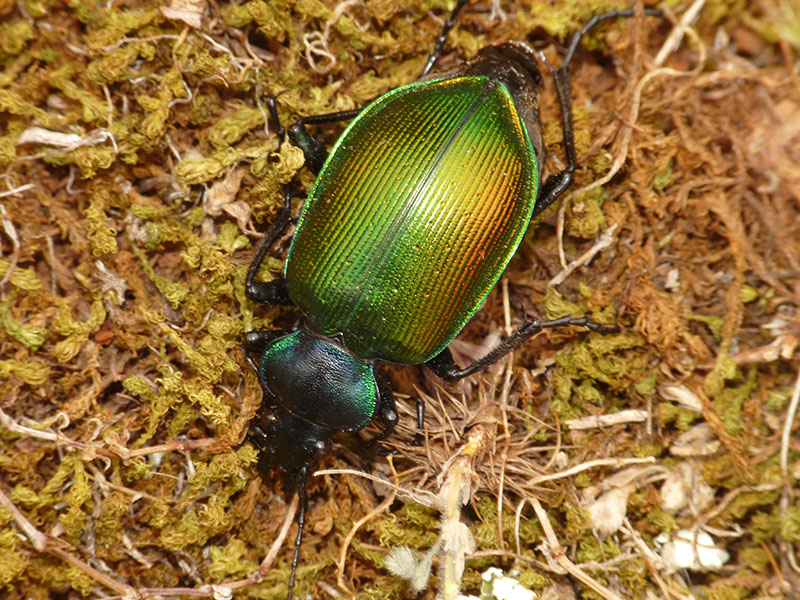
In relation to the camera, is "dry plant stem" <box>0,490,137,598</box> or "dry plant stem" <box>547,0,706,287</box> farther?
"dry plant stem" <box>547,0,706,287</box>

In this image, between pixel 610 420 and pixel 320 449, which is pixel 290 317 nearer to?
pixel 320 449

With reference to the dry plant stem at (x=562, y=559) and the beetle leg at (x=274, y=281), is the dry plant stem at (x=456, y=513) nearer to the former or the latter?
the dry plant stem at (x=562, y=559)

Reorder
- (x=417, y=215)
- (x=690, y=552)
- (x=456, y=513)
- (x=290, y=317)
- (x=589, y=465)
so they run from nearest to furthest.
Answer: (x=417, y=215) < (x=456, y=513) < (x=589, y=465) < (x=690, y=552) < (x=290, y=317)

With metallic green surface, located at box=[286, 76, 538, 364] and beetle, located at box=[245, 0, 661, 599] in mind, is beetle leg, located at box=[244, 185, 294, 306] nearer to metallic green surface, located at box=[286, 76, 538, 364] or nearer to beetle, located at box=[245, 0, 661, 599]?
beetle, located at box=[245, 0, 661, 599]

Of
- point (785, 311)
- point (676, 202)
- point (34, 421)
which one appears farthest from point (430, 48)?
point (34, 421)

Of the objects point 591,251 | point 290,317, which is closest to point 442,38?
point 591,251

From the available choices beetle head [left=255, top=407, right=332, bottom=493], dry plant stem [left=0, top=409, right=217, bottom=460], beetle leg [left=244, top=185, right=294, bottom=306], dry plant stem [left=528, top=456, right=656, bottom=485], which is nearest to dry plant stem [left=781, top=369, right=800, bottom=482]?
dry plant stem [left=528, top=456, right=656, bottom=485]

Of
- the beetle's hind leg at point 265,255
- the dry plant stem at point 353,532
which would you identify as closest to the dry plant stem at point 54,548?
the dry plant stem at point 353,532
